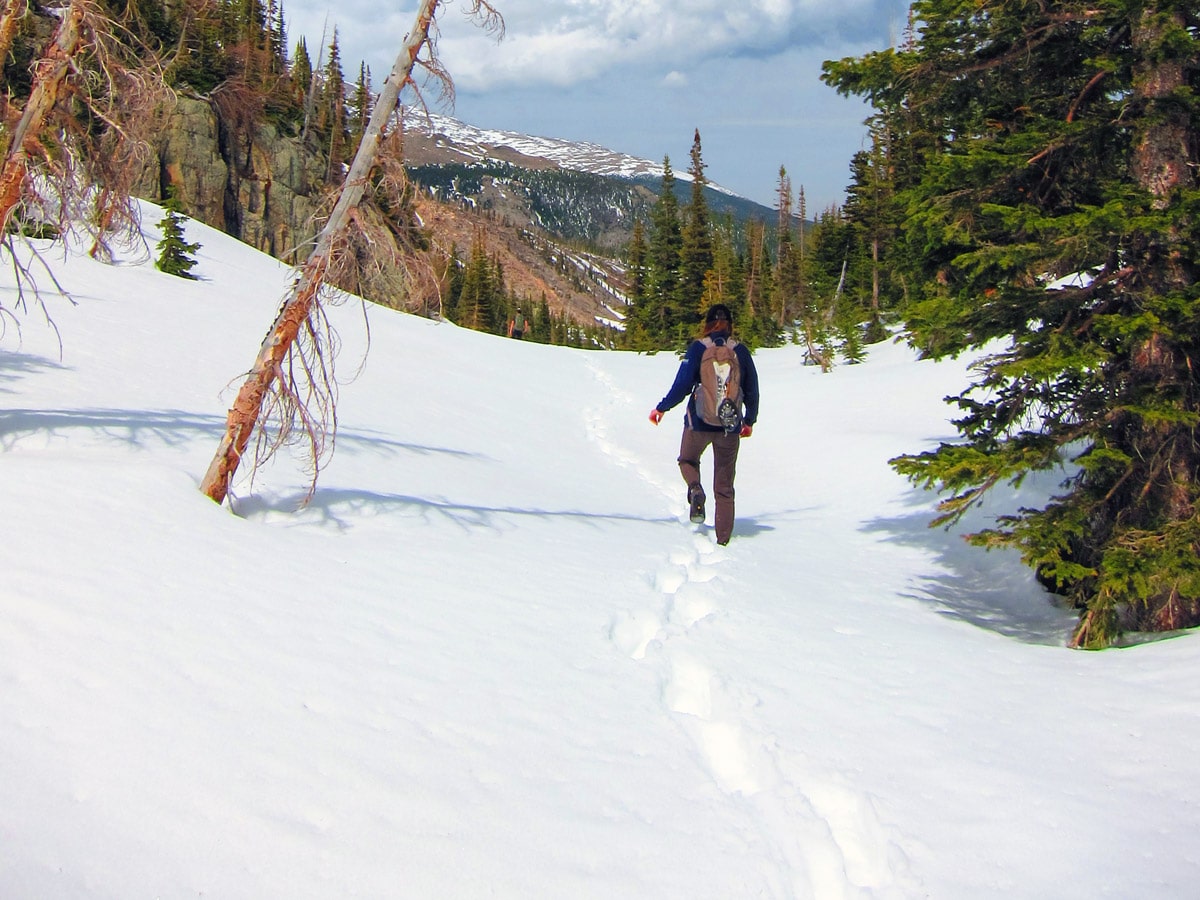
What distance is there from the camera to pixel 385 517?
22.8 feet

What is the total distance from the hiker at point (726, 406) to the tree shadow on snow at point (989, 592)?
2023 mm

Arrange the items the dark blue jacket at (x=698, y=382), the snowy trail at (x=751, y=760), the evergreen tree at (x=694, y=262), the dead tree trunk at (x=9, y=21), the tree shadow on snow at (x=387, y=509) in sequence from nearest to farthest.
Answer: the snowy trail at (x=751, y=760)
the dead tree trunk at (x=9, y=21)
the tree shadow on snow at (x=387, y=509)
the dark blue jacket at (x=698, y=382)
the evergreen tree at (x=694, y=262)

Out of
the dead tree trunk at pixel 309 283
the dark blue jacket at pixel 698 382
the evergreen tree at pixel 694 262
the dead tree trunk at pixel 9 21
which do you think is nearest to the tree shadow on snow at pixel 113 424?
the dead tree trunk at pixel 309 283

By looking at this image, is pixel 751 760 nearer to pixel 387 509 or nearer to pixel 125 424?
pixel 387 509

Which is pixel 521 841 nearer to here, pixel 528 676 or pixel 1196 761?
pixel 528 676

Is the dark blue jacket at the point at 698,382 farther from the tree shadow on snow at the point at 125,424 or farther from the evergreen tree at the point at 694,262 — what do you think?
the evergreen tree at the point at 694,262

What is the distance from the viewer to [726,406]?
8055 mm

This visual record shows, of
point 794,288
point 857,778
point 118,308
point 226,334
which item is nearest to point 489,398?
point 226,334

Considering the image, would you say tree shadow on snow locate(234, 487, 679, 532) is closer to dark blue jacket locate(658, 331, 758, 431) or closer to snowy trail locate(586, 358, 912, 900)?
dark blue jacket locate(658, 331, 758, 431)

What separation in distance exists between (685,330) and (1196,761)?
47060 mm

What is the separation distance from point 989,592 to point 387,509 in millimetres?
5895

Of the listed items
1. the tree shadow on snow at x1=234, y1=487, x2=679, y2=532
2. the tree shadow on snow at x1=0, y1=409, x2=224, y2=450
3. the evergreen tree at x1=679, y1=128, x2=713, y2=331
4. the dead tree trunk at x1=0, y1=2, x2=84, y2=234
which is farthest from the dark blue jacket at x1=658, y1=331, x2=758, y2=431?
the evergreen tree at x1=679, y1=128, x2=713, y2=331

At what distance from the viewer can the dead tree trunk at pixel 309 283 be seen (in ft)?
19.7

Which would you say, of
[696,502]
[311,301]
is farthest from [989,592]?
[311,301]
